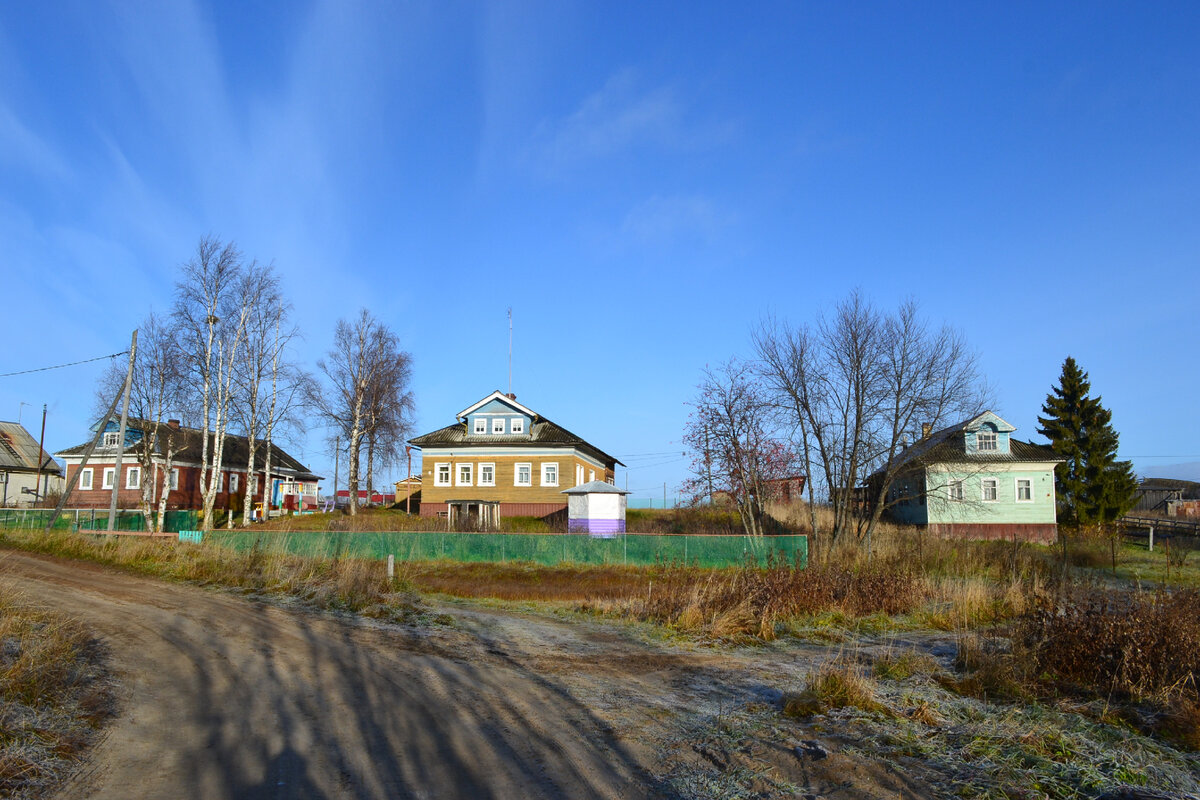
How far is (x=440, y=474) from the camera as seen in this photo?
46188 millimetres

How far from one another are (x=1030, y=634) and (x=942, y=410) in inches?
874

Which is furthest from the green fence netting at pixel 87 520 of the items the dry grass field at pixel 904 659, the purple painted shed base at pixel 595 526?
the purple painted shed base at pixel 595 526

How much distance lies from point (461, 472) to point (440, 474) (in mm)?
1348

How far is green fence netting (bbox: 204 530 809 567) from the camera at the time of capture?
79.8 ft

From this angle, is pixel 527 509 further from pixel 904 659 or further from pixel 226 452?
pixel 904 659

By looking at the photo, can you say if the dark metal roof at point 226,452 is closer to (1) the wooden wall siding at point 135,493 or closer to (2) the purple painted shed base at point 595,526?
(1) the wooden wall siding at point 135,493

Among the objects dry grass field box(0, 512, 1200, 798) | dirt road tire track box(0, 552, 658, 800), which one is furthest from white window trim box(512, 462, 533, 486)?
dirt road tire track box(0, 552, 658, 800)

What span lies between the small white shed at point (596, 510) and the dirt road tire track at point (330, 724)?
21.6 meters

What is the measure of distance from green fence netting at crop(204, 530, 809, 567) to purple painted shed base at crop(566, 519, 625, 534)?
19.4 feet

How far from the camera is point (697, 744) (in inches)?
252

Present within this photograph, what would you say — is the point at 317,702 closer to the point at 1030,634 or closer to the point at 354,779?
the point at 354,779

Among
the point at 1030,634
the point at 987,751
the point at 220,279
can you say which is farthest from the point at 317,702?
the point at 220,279

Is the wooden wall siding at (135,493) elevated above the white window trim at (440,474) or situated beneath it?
situated beneath

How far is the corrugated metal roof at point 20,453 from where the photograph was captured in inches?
2169
